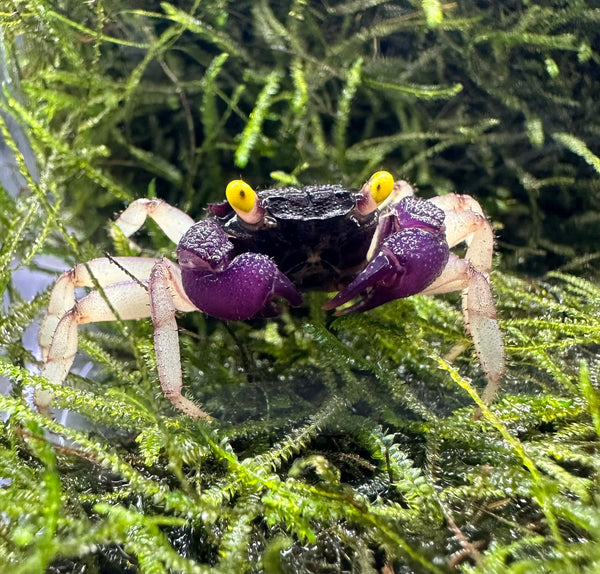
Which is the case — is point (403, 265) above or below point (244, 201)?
below

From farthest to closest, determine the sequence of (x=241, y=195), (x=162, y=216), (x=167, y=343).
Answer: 1. (x=162, y=216)
2. (x=241, y=195)
3. (x=167, y=343)

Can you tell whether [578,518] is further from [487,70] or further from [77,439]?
[487,70]

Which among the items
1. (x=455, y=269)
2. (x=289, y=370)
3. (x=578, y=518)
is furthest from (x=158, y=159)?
(x=578, y=518)

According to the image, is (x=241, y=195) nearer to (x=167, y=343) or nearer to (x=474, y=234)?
(x=167, y=343)

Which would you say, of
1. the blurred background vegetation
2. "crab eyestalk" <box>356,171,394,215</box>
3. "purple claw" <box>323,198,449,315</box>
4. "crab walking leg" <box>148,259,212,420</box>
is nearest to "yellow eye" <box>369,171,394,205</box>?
"crab eyestalk" <box>356,171,394,215</box>

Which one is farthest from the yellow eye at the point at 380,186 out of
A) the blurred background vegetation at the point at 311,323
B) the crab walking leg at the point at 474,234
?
the blurred background vegetation at the point at 311,323

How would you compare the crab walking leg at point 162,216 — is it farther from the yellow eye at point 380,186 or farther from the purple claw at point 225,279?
the yellow eye at point 380,186

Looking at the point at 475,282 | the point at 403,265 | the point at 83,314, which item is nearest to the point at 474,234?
the point at 475,282
